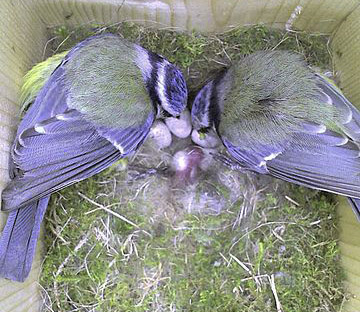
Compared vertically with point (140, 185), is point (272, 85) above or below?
above

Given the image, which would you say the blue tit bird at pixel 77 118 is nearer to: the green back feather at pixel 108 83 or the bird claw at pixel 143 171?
the green back feather at pixel 108 83

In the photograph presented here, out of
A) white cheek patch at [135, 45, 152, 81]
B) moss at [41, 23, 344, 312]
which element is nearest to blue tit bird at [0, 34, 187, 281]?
white cheek patch at [135, 45, 152, 81]

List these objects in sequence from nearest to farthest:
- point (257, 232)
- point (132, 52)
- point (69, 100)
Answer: point (69, 100)
point (132, 52)
point (257, 232)

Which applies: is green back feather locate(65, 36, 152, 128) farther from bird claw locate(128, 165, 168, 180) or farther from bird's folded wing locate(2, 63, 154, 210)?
bird claw locate(128, 165, 168, 180)

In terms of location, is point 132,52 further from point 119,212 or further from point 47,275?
point 47,275

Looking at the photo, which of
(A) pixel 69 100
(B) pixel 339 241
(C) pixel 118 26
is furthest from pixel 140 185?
(B) pixel 339 241

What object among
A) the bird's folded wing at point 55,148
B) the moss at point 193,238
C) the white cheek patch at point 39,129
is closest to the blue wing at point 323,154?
the moss at point 193,238

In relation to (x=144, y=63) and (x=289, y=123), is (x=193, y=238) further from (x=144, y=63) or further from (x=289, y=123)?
(x=144, y=63)
